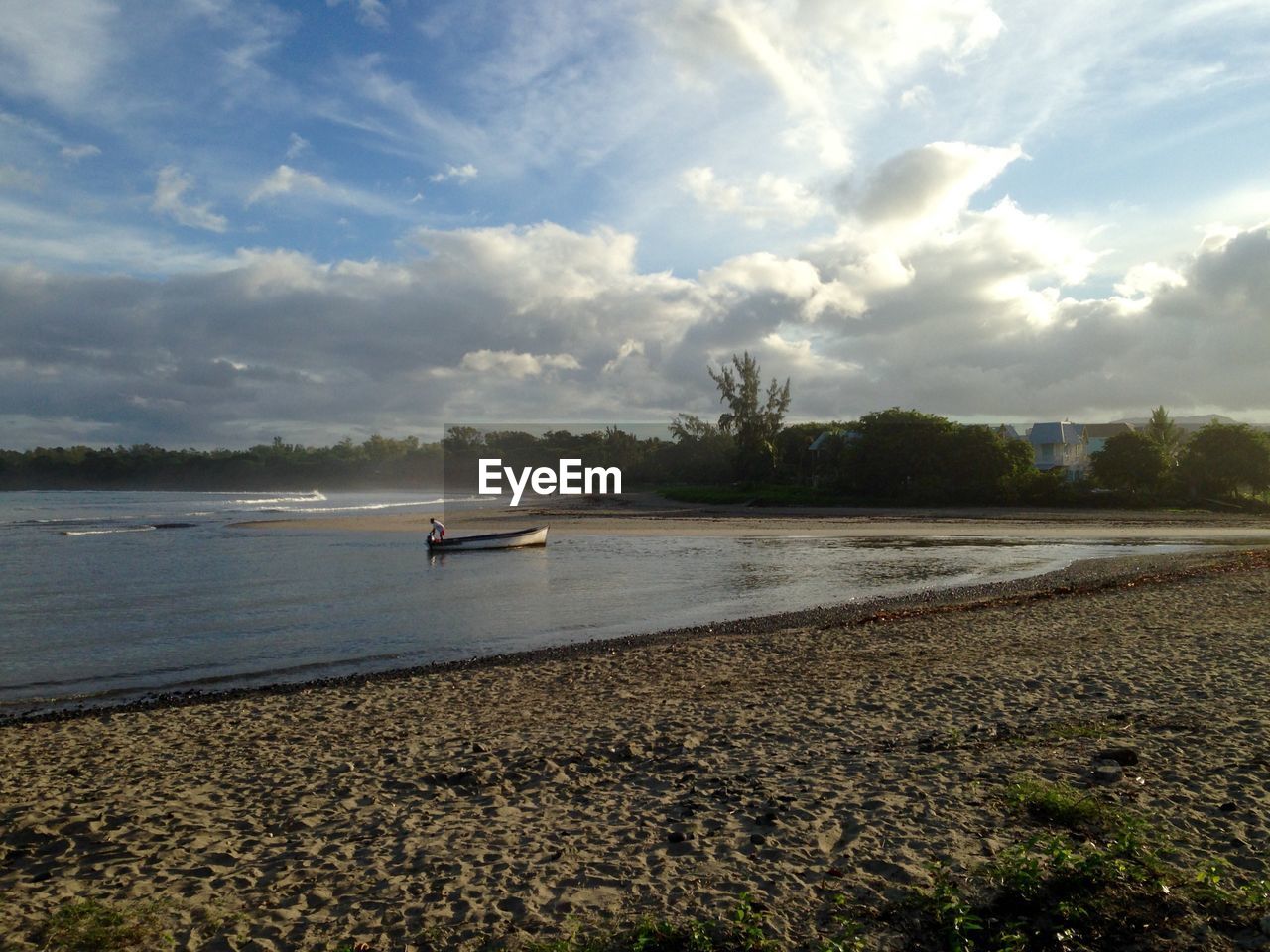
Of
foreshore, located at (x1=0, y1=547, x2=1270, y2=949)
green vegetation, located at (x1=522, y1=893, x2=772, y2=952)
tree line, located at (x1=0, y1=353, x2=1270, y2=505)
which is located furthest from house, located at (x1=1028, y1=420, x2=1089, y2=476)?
green vegetation, located at (x1=522, y1=893, x2=772, y2=952)

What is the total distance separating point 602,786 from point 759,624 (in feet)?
38.1

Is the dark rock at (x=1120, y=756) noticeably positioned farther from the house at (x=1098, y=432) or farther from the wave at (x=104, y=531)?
the house at (x=1098, y=432)

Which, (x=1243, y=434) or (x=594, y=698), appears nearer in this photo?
(x=594, y=698)

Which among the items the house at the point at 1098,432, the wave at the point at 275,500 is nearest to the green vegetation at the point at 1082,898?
the wave at the point at 275,500

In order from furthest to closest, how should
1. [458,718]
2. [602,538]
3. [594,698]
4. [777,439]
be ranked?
1. [777,439]
2. [602,538]
3. [594,698]
4. [458,718]

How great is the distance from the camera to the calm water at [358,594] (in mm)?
15984

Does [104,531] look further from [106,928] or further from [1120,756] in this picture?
[1120,756]

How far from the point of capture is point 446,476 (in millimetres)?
153375

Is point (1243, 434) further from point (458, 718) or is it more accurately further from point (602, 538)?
point (458, 718)

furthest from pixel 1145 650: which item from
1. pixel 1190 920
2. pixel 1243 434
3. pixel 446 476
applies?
pixel 446 476

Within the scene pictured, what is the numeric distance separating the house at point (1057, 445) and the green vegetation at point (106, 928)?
104 meters

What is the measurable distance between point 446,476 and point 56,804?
488 ft

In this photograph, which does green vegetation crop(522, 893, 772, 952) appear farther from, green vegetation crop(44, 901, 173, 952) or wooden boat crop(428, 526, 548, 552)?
wooden boat crop(428, 526, 548, 552)

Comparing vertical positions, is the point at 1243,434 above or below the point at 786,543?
above
